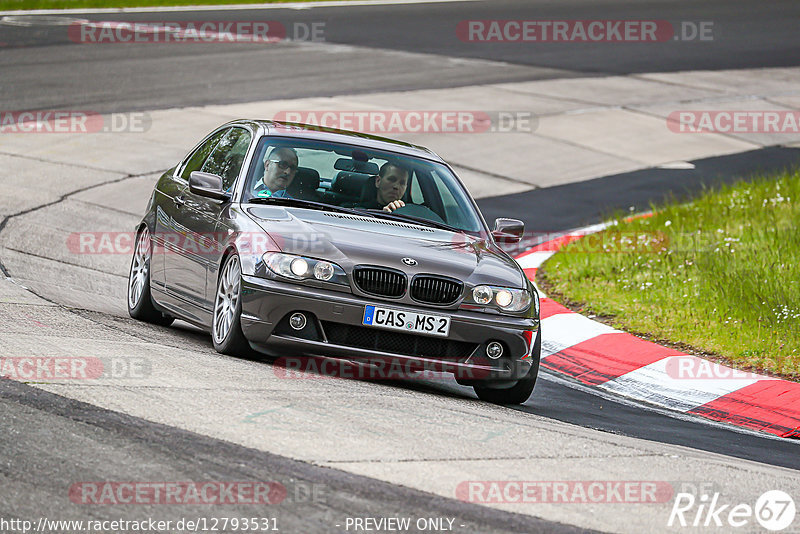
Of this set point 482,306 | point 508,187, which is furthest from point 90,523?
point 508,187

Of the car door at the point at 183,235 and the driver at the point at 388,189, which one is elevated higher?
the driver at the point at 388,189

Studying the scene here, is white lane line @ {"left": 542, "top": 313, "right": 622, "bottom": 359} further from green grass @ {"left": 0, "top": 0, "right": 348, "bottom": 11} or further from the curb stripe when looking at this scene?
green grass @ {"left": 0, "top": 0, "right": 348, "bottom": 11}

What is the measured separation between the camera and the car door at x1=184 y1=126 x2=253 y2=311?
809 centimetres

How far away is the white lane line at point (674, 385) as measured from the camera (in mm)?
8727

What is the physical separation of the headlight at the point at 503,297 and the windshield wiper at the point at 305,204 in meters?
1.09

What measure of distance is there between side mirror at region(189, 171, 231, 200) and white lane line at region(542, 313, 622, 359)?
9.83 ft

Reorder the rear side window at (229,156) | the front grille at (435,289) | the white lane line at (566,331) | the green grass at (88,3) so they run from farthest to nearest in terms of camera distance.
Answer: the green grass at (88,3)
the white lane line at (566,331)
the rear side window at (229,156)
the front grille at (435,289)

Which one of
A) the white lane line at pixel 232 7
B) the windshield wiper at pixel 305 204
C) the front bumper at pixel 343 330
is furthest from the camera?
the white lane line at pixel 232 7

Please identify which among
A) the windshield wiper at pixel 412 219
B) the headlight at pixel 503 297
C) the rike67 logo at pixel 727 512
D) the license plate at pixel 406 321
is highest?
the windshield wiper at pixel 412 219

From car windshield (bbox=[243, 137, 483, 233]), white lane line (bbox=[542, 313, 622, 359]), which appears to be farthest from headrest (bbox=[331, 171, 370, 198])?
white lane line (bbox=[542, 313, 622, 359])

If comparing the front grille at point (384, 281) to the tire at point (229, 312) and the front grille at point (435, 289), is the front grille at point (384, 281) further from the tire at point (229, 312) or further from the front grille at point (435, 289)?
the tire at point (229, 312)

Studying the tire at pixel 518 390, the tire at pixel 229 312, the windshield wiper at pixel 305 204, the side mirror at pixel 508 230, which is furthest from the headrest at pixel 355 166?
the tire at pixel 518 390

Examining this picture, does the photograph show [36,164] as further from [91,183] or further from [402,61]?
[402,61]

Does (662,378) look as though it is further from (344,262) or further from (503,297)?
(344,262)
